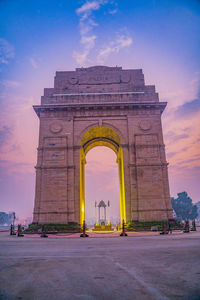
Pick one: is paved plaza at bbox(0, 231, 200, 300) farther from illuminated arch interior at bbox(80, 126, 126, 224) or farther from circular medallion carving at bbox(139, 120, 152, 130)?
circular medallion carving at bbox(139, 120, 152, 130)

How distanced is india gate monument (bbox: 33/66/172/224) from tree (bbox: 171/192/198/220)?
54.7 m

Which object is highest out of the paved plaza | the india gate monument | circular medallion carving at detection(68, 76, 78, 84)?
circular medallion carving at detection(68, 76, 78, 84)

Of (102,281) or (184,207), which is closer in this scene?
(102,281)

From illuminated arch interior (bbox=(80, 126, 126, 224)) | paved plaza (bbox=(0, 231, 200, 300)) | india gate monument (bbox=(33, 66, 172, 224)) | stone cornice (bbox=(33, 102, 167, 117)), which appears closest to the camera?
paved plaza (bbox=(0, 231, 200, 300))

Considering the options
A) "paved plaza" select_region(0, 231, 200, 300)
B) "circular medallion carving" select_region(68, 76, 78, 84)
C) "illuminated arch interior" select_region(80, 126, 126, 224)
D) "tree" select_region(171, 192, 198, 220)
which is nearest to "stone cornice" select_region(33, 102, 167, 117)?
"illuminated arch interior" select_region(80, 126, 126, 224)

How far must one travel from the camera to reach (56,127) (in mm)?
26719

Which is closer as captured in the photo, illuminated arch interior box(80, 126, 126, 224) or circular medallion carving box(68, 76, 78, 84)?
illuminated arch interior box(80, 126, 126, 224)

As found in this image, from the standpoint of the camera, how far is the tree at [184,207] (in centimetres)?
7406

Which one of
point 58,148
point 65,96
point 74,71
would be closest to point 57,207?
point 58,148

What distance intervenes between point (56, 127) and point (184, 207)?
205ft

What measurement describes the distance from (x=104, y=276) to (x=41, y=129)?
79.8ft

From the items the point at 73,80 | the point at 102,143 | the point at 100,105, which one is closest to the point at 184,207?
the point at 102,143

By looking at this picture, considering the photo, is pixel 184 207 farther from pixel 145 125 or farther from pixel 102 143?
pixel 145 125

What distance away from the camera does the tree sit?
74.1 metres
